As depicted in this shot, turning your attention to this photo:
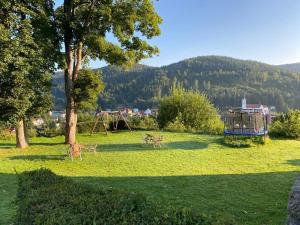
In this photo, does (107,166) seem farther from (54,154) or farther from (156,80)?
(156,80)

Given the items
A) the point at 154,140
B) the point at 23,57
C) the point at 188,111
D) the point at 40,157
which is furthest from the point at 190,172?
the point at 188,111

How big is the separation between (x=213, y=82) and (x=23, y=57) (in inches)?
3374

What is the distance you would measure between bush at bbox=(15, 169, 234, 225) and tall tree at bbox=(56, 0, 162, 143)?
Answer: 36.5 feet

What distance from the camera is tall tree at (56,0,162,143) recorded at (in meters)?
14.8

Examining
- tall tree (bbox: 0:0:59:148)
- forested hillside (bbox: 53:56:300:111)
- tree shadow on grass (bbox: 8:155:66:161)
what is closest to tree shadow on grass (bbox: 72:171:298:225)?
tree shadow on grass (bbox: 8:155:66:161)

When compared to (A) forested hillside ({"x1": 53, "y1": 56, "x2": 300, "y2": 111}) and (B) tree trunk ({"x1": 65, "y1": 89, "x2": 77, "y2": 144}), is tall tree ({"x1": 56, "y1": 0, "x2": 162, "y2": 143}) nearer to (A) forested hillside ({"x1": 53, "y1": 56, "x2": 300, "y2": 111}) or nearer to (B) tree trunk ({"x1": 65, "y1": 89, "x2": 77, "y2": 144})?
(B) tree trunk ({"x1": 65, "y1": 89, "x2": 77, "y2": 144})

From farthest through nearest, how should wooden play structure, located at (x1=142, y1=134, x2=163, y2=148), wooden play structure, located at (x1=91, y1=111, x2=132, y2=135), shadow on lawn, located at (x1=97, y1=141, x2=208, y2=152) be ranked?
1. wooden play structure, located at (x1=91, y1=111, x2=132, y2=135)
2. wooden play structure, located at (x1=142, y1=134, x2=163, y2=148)
3. shadow on lawn, located at (x1=97, y1=141, x2=208, y2=152)

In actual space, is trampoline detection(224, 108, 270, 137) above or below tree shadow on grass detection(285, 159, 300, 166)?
above

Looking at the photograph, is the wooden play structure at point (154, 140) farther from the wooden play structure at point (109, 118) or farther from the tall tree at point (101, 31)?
the wooden play structure at point (109, 118)

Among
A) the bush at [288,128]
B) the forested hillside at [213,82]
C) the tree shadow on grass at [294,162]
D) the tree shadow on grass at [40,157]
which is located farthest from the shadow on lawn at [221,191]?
the forested hillside at [213,82]

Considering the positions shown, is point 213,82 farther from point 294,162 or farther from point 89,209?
point 89,209

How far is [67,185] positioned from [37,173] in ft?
3.83

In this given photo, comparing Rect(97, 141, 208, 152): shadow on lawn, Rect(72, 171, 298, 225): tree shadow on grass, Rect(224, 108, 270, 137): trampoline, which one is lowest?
Rect(72, 171, 298, 225): tree shadow on grass

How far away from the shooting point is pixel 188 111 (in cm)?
2608
